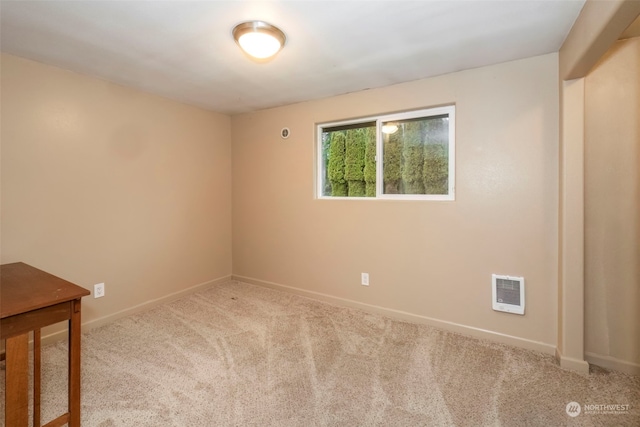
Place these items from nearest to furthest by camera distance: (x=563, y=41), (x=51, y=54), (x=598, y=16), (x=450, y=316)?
(x=598, y=16)
(x=563, y=41)
(x=51, y=54)
(x=450, y=316)

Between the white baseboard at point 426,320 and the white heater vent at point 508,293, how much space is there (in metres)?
0.22

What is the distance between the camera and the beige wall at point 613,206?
1.88 meters

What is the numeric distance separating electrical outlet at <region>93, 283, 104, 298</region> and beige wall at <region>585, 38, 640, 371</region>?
3815mm

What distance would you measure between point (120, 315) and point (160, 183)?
1.31m

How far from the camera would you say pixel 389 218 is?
2.77 meters

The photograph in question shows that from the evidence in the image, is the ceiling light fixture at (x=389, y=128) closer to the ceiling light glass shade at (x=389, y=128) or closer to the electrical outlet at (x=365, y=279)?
the ceiling light glass shade at (x=389, y=128)

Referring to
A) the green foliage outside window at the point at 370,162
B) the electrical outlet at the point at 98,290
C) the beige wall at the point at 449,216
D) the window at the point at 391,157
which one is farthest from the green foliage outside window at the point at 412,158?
the electrical outlet at the point at 98,290

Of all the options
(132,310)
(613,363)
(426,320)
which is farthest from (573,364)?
(132,310)

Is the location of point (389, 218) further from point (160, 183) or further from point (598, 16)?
point (160, 183)

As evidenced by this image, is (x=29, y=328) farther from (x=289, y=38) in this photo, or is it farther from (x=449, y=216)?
(x=449, y=216)

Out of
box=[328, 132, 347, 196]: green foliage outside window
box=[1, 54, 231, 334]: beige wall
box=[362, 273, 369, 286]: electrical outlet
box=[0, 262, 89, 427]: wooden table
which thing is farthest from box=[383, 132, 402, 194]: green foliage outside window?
box=[0, 262, 89, 427]: wooden table

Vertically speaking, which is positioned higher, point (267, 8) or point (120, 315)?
point (267, 8)

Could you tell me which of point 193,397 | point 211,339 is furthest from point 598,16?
point 211,339

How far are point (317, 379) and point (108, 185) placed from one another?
2.41m
